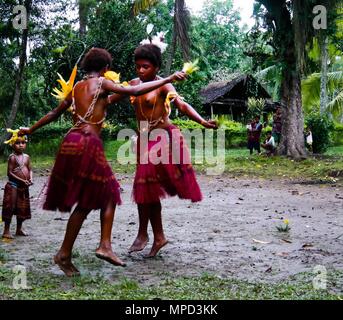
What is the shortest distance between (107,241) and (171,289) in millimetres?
699

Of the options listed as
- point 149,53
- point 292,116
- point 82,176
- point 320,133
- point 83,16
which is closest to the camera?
point 82,176

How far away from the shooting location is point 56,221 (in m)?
6.61

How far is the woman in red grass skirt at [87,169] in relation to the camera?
4062 mm

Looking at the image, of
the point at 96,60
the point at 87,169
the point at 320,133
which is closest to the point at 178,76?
the point at 96,60

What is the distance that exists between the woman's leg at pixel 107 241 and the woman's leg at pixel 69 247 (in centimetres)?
16

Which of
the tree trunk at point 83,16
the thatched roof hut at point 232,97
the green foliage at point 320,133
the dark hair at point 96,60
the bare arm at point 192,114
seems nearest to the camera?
the dark hair at point 96,60

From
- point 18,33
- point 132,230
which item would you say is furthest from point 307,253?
point 18,33

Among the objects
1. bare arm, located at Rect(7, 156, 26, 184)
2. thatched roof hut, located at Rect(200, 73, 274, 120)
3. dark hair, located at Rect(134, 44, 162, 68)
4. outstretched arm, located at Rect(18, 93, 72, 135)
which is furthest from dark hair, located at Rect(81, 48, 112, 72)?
thatched roof hut, located at Rect(200, 73, 274, 120)

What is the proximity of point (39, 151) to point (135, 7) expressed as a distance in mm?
6095

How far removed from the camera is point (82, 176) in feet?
13.5

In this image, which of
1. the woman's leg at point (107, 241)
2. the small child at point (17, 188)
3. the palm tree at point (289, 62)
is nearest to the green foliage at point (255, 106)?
the palm tree at point (289, 62)

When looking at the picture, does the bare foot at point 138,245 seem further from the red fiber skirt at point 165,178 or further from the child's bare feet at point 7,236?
the child's bare feet at point 7,236

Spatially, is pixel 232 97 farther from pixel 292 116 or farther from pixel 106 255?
pixel 106 255

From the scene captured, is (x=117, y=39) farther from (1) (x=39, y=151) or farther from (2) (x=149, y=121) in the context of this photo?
(2) (x=149, y=121)
